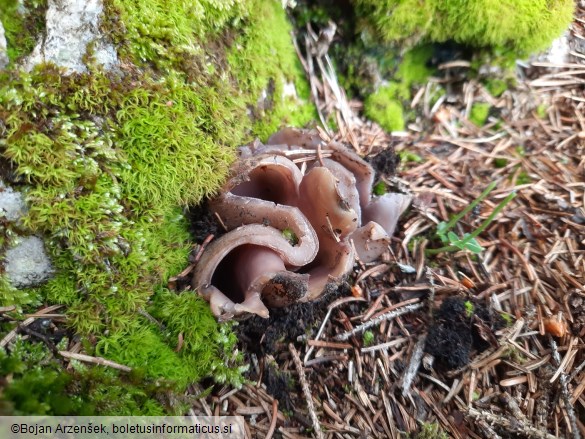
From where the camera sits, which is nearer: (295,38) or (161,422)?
(161,422)

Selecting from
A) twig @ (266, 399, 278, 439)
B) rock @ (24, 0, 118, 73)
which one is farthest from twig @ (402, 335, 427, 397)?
rock @ (24, 0, 118, 73)

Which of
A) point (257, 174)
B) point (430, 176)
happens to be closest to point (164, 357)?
point (257, 174)

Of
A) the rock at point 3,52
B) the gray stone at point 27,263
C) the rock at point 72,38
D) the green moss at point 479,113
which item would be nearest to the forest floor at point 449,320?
the green moss at point 479,113

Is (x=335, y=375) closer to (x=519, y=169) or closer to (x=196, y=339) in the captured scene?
(x=196, y=339)

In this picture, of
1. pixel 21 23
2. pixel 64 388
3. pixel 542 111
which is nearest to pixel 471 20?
pixel 542 111

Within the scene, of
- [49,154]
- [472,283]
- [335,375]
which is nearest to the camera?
[49,154]

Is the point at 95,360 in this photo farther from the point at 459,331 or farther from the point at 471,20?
the point at 471,20

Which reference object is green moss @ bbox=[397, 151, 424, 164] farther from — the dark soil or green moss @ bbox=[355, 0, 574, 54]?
the dark soil

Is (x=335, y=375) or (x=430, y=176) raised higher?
(x=430, y=176)
